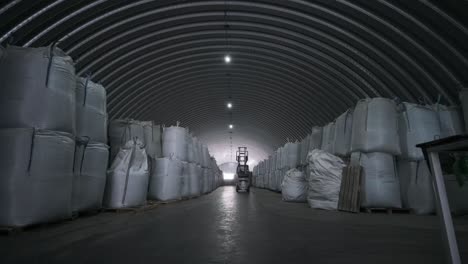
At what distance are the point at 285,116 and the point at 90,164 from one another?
12.5 m

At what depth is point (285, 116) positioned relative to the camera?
50.9ft

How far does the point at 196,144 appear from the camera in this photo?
400 inches

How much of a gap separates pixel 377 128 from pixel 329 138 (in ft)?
6.86

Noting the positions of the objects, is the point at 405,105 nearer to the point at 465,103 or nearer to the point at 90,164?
the point at 465,103

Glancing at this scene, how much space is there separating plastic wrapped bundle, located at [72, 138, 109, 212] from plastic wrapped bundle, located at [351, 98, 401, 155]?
4.79 metres

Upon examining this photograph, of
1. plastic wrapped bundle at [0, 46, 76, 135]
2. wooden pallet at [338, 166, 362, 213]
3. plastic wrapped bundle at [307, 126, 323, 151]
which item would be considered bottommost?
wooden pallet at [338, 166, 362, 213]

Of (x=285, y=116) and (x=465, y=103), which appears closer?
(x=465, y=103)

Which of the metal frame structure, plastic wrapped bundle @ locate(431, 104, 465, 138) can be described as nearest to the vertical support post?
the metal frame structure

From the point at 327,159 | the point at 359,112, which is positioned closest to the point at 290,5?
the point at 359,112

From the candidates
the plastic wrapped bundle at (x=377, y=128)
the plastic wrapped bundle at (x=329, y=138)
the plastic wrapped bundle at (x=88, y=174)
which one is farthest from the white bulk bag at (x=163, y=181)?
the plastic wrapped bundle at (x=377, y=128)

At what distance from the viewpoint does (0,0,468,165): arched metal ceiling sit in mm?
5969

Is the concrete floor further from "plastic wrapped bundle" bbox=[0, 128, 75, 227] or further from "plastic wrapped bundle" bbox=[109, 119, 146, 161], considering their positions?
"plastic wrapped bundle" bbox=[109, 119, 146, 161]

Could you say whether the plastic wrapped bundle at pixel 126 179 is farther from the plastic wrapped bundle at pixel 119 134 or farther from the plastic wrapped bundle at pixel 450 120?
the plastic wrapped bundle at pixel 450 120

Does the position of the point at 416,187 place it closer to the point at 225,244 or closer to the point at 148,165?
the point at 225,244
